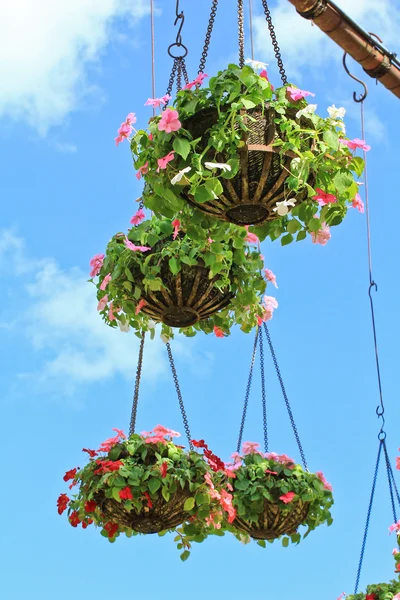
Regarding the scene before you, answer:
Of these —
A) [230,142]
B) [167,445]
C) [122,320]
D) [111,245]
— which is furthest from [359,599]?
[230,142]

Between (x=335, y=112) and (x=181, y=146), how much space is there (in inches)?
22.0

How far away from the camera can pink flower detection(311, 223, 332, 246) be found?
3.78 metres

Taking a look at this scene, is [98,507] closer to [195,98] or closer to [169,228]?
[169,228]

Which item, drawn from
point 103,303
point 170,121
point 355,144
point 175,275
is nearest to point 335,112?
point 355,144

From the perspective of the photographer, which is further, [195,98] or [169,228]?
[169,228]

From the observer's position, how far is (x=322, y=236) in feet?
12.4

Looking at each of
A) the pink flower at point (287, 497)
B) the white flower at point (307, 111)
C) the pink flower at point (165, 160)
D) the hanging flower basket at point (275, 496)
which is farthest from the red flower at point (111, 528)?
the white flower at point (307, 111)

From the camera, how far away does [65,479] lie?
15.3 ft

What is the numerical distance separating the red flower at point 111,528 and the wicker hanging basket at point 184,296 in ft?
3.37

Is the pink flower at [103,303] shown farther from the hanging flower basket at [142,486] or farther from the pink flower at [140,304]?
the hanging flower basket at [142,486]

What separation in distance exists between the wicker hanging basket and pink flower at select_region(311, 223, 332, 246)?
54 cm

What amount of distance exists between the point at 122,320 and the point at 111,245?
1.20 feet

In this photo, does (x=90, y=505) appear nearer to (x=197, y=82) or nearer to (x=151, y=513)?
(x=151, y=513)

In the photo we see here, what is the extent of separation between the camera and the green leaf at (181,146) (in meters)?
3.36
